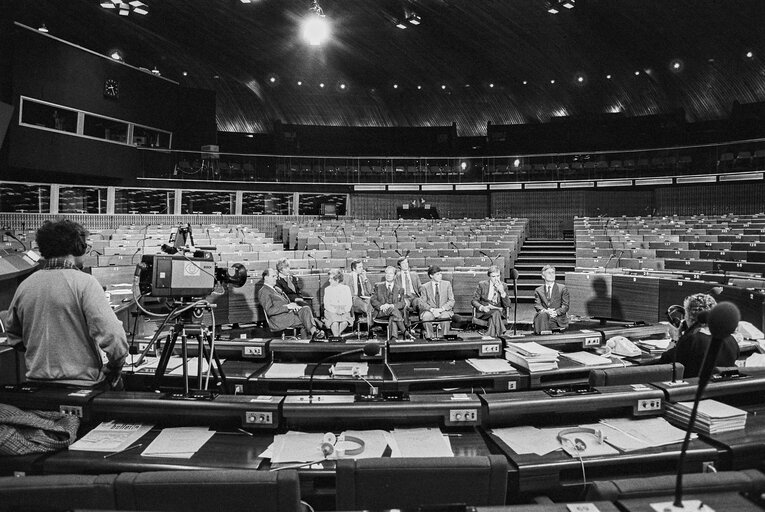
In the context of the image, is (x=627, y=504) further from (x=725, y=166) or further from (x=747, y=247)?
(x=725, y=166)

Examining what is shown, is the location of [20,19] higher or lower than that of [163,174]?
higher

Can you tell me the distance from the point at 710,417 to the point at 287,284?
5949 mm

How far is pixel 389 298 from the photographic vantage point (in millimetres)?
6875

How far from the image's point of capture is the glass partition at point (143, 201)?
15164 millimetres

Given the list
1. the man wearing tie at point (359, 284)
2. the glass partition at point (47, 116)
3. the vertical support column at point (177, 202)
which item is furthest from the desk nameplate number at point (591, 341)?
the vertical support column at point (177, 202)

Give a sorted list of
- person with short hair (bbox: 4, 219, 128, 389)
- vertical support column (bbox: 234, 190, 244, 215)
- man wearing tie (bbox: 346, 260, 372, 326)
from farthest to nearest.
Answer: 1. vertical support column (bbox: 234, 190, 244, 215)
2. man wearing tie (bbox: 346, 260, 372, 326)
3. person with short hair (bbox: 4, 219, 128, 389)

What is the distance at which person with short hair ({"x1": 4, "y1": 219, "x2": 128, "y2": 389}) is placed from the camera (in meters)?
2.13

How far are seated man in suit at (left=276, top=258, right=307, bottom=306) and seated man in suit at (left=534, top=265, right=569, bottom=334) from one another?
3304 millimetres

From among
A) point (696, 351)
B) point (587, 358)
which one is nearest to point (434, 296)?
point (587, 358)

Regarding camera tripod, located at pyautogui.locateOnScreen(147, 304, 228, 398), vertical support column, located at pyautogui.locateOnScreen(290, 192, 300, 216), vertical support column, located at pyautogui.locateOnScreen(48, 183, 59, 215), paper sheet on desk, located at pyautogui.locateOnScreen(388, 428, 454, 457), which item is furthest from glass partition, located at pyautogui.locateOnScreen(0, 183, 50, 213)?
paper sheet on desk, located at pyautogui.locateOnScreen(388, 428, 454, 457)

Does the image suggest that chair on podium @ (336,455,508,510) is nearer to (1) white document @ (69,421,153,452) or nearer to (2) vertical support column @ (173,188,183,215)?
(1) white document @ (69,421,153,452)

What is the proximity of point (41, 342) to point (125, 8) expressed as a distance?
1333cm

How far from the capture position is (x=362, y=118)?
20688 millimetres

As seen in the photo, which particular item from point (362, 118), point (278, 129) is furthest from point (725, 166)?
point (278, 129)
